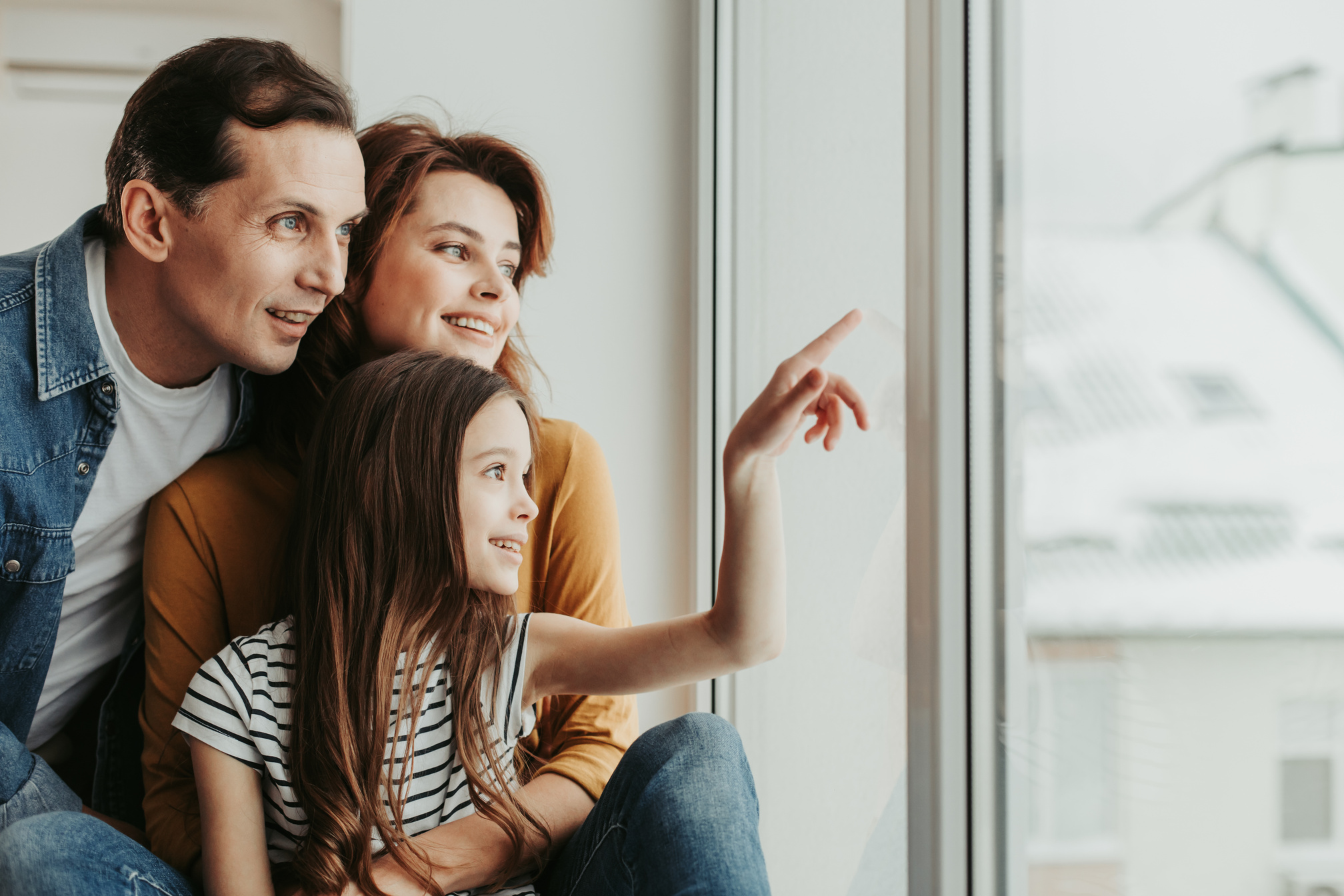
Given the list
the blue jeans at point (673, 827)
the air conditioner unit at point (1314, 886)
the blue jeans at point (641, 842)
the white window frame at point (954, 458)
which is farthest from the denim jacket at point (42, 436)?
the air conditioner unit at point (1314, 886)

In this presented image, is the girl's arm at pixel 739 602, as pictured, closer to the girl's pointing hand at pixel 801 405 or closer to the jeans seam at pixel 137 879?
the girl's pointing hand at pixel 801 405

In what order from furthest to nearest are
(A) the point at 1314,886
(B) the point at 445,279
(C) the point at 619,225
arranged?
(C) the point at 619,225 → (B) the point at 445,279 → (A) the point at 1314,886

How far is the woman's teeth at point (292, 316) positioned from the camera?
103cm

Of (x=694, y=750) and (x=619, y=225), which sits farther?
(x=619, y=225)

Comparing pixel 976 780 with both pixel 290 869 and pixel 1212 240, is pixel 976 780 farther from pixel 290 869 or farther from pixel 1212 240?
pixel 290 869

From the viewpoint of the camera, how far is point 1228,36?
18.4 inches

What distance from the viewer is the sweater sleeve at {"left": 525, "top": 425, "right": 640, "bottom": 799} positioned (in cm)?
109

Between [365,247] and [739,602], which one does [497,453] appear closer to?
[739,602]

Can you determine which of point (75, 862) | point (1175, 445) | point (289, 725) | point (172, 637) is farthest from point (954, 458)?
point (172, 637)

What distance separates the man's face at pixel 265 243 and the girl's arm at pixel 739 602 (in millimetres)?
444

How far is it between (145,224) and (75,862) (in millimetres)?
647

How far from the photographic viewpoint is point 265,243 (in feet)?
3.28

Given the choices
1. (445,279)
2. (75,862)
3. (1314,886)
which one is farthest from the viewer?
(445,279)

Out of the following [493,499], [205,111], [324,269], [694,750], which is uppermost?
[205,111]
